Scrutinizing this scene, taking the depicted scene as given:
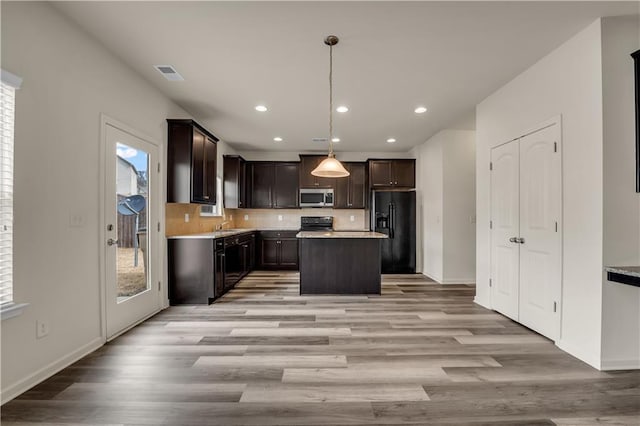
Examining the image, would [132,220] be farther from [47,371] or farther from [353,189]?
[353,189]

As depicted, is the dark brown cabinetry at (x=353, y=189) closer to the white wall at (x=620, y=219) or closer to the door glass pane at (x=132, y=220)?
the door glass pane at (x=132, y=220)

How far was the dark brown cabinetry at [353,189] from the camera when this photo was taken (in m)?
6.88

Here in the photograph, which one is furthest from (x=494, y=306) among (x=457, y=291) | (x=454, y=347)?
(x=454, y=347)

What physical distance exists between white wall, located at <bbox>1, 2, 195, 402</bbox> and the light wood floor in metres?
0.26

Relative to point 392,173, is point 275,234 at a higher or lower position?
lower

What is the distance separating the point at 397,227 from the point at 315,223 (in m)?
1.86

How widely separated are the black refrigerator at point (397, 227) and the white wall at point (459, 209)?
3.20 ft

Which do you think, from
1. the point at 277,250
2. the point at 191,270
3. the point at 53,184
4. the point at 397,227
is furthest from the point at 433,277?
the point at 53,184

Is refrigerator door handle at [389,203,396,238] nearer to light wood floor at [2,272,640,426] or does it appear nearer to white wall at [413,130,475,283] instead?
white wall at [413,130,475,283]

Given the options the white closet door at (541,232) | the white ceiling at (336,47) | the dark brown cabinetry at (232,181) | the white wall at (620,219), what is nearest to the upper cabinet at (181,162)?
the white ceiling at (336,47)

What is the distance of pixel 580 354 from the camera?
2.53m

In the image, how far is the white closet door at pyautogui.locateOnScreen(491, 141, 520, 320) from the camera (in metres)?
3.40

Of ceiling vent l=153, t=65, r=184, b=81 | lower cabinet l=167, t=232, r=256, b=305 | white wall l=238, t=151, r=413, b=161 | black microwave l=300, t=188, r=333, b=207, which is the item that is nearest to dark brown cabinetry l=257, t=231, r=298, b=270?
black microwave l=300, t=188, r=333, b=207

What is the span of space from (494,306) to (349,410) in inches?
110
